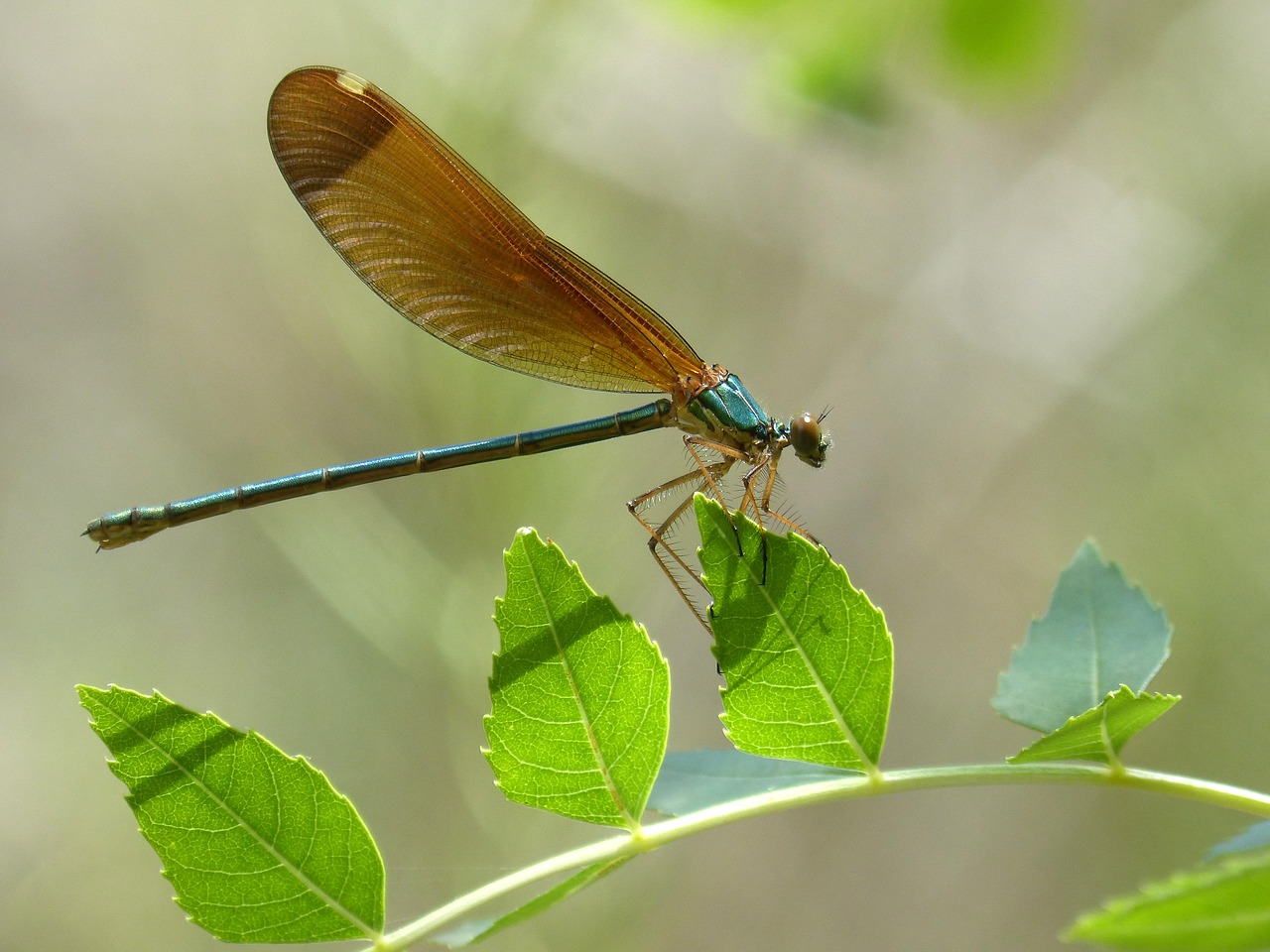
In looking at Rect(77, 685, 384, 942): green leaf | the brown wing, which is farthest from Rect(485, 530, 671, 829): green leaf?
the brown wing

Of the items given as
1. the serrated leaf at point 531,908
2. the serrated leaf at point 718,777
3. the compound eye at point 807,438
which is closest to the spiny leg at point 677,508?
the compound eye at point 807,438

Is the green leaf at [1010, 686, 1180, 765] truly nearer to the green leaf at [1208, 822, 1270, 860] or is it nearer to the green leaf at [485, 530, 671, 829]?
the green leaf at [1208, 822, 1270, 860]

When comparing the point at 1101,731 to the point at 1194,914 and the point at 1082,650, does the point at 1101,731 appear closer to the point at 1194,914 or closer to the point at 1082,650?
the point at 1082,650

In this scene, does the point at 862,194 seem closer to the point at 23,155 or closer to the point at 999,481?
the point at 999,481

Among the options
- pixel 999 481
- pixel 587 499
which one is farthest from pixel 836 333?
pixel 587 499

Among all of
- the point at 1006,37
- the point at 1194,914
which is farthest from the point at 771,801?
the point at 1006,37

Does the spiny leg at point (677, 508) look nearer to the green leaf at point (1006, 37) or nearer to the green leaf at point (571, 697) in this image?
the green leaf at point (571, 697)

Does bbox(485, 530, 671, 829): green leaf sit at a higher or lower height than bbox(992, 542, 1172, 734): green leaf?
→ lower
